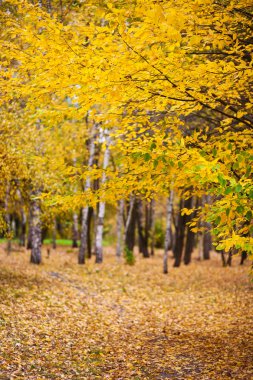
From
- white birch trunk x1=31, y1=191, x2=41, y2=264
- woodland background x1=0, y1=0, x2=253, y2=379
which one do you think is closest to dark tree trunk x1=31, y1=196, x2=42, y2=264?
white birch trunk x1=31, y1=191, x2=41, y2=264

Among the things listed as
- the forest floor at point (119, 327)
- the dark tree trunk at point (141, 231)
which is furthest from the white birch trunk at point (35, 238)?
the dark tree trunk at point (141, 231)

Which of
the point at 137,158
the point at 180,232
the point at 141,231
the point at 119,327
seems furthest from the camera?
the point at 141,231

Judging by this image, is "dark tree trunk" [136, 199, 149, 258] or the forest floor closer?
the forest floor

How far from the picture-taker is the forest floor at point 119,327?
7051mm

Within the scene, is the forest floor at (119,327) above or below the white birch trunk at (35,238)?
below

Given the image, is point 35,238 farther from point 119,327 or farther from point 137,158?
point 137,158

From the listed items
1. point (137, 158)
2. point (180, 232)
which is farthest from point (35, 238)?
point (137, 158)

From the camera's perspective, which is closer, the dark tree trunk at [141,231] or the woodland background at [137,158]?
the woodland background at [137,158]

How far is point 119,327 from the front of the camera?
32.8ft

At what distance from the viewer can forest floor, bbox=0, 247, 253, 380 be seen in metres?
7.05

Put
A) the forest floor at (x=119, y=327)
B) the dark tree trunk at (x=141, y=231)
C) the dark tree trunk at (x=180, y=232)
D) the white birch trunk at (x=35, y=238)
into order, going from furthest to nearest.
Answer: the dark tree trunk at (x=141, y=231) → the dark tree trunk at (x=180, y=232) → the white birch trunk at (x=35, y=238) → the forest floor at (x=119, y=327)

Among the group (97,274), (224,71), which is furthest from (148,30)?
(97,274)

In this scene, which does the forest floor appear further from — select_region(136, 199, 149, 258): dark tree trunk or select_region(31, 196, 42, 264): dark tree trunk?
select_region(136, 199, 149, 258): dark tree trunk

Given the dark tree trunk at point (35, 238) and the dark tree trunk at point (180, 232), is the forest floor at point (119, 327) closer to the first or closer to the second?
the dark tree trunk at point (35, 238)
